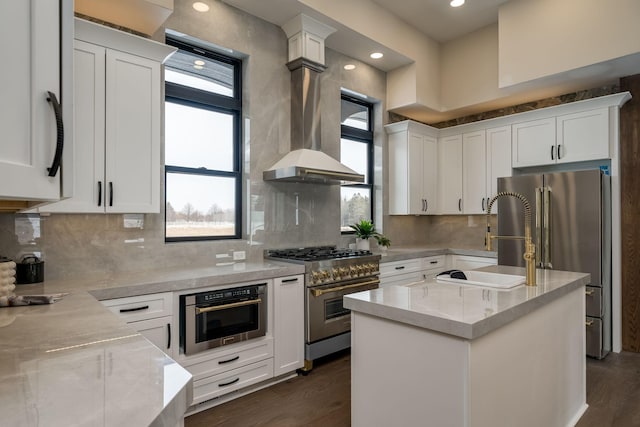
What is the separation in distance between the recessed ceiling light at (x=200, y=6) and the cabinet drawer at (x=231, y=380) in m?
2.97

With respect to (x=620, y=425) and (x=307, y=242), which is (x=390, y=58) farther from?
(x=620, y=425)

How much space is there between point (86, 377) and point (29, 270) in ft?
6.09

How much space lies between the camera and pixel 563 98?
4.34m

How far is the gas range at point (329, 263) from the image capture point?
125 inches

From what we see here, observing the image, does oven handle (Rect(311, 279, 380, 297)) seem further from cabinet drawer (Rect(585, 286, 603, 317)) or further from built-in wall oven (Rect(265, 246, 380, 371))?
cabinet drawer (Rect(585, 286, 603, 317))

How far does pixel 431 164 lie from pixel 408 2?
6.73 feet

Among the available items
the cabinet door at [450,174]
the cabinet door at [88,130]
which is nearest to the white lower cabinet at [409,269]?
the cabinet door at [450,174]

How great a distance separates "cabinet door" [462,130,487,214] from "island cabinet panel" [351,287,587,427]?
2.88 metres

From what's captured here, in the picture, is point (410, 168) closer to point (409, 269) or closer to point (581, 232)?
point (409, 269)

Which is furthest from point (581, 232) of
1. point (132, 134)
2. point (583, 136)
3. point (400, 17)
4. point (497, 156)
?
point (132, 134)

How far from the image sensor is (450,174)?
205 inches

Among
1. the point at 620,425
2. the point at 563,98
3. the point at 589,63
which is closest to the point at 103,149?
the point at 620,425

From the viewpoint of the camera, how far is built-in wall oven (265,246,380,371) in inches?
124

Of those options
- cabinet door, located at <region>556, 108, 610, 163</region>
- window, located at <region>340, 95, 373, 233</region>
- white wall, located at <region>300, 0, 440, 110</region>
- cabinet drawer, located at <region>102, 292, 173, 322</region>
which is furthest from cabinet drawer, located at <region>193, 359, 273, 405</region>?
cabinet door, located at <region>556, 108, 610, 163</region>
